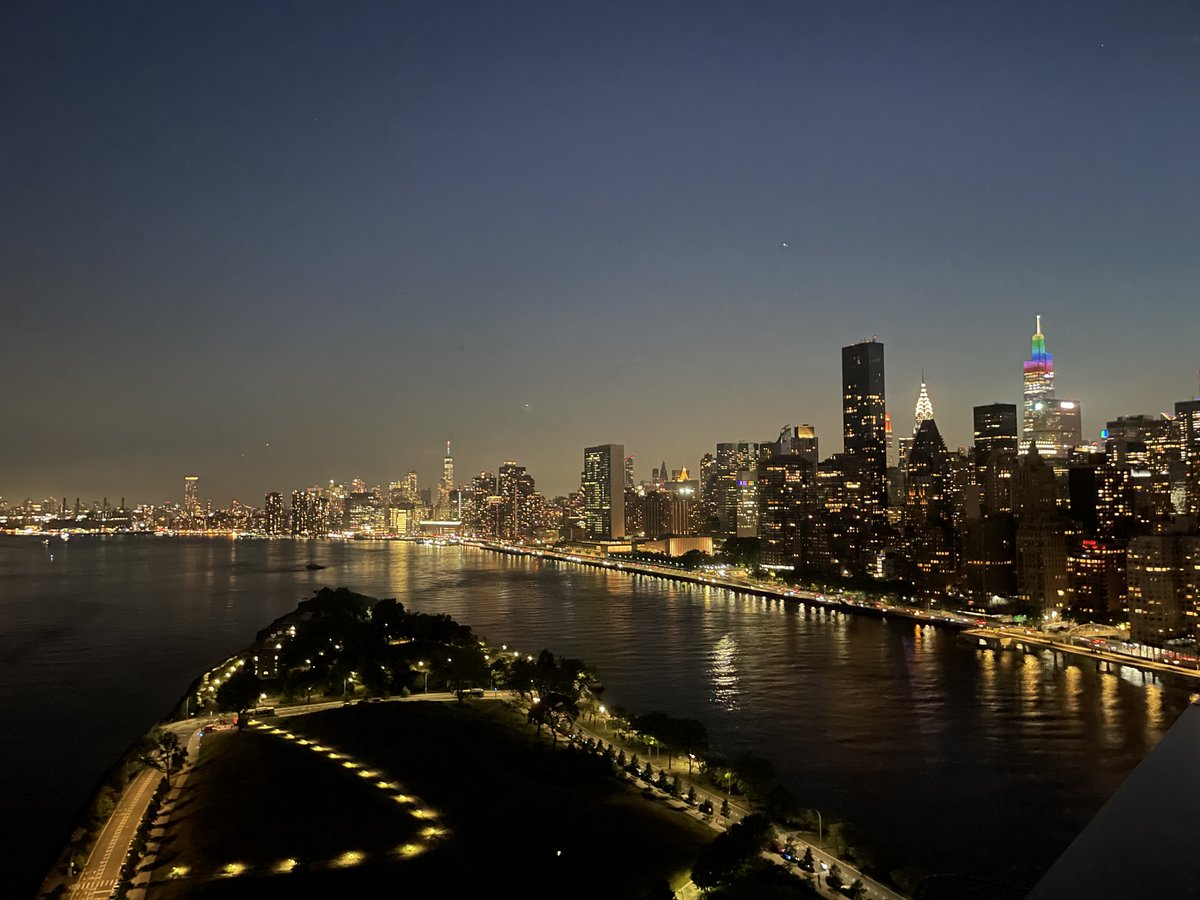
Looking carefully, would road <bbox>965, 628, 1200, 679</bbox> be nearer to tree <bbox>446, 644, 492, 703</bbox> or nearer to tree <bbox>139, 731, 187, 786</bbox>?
tree <bbox>446, 644, 492, 703</bbox>

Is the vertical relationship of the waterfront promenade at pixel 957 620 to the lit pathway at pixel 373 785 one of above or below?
below

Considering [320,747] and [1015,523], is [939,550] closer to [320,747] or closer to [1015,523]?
[1015,523]

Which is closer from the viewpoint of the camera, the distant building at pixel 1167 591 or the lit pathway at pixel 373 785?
the lit pathway at pixel 373 785

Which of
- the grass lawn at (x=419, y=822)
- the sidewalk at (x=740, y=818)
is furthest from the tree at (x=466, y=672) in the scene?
the sidewalk at (x=740, y=818)

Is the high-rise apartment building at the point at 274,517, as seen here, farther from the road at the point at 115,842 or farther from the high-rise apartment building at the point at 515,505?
the road at the point at 115,842

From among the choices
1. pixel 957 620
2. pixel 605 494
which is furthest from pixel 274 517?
pixel 957 620

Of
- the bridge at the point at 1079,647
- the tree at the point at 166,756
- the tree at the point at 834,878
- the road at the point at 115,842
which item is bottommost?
the bridge at the point at 1079,647

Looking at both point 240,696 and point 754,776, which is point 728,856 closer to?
point 754,776
